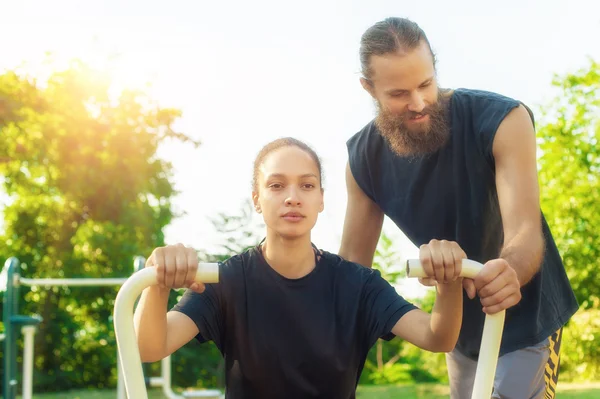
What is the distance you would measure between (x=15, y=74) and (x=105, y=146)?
2392 millimetres

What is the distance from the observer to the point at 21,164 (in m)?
17.4

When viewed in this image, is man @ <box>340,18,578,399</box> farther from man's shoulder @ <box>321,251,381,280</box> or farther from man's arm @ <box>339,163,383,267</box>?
man's shoulder @ <box>321,251,381,280</box>

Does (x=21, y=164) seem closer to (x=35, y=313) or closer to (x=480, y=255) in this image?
(x=35, y=313)

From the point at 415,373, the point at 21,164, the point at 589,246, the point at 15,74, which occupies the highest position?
the point at 15,74

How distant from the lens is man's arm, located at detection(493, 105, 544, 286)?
2309 mm

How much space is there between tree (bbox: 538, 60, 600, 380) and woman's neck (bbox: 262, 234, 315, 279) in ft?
48.7

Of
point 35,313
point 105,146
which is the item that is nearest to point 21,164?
point 105,146

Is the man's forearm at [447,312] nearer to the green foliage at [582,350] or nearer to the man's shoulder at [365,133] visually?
the man's shoulder at [365,133]

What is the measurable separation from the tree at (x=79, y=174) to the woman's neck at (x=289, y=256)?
1430 centimetres

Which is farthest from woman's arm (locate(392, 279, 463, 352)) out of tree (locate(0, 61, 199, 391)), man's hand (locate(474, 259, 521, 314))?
tree (locate(0, 61, 199, 391))

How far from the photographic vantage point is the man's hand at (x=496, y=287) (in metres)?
1.78

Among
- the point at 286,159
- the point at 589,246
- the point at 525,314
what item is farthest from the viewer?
the point at 589,246

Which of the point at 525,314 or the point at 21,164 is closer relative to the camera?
the point at 525,314

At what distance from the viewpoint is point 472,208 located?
270 cm
